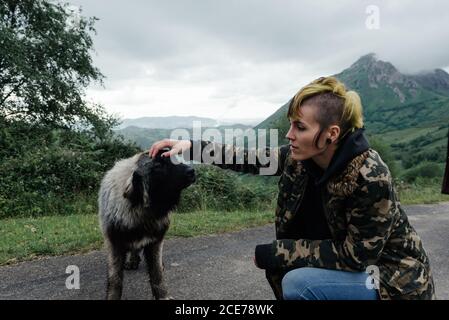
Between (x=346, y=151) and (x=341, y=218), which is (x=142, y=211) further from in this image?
(x=346, y=151)

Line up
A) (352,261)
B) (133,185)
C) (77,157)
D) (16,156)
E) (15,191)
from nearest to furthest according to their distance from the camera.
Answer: (352,261)
(133,185)
(15,191)
(77,157)
(16,156)

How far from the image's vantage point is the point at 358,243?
2346mm

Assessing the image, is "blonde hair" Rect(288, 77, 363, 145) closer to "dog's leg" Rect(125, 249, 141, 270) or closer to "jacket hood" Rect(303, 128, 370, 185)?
"jacket hood" Rect(303, 128, 370, 185)

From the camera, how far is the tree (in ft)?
54.7

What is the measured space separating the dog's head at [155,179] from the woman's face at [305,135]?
1.90 m

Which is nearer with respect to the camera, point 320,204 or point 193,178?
point 320,204

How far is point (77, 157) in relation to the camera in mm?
11852

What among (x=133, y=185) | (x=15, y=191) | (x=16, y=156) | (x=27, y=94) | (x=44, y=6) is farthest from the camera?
(x=44, y=6)

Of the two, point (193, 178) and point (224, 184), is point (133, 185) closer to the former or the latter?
point (193, 178)

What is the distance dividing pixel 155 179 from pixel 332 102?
2.43 m

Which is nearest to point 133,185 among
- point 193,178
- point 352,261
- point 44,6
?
point 193,178

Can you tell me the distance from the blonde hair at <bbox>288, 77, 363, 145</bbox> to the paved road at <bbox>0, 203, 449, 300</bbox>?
274 centimetres
